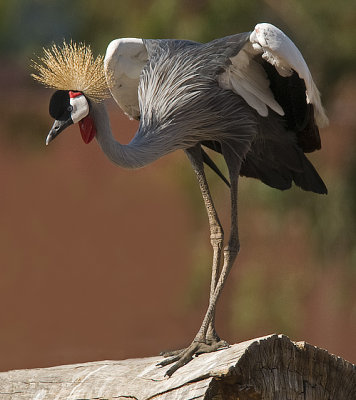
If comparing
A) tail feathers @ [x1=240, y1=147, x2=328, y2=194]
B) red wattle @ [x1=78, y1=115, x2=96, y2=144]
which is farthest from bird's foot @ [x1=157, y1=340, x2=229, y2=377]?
tail feathers @ [x1=240, y1=147, x2=328, y2=194]

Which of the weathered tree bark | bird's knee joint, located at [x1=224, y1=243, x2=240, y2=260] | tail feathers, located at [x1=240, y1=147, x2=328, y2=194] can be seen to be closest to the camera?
the weathered tree bark

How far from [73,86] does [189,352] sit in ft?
3.39

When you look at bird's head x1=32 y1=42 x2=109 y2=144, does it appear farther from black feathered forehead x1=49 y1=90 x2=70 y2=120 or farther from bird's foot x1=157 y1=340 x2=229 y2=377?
bird's foot x1=157 y1=340 x2=229 y2=377

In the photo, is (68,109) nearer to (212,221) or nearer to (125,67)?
(125,67)

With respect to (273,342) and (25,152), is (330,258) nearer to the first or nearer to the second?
(25,152)

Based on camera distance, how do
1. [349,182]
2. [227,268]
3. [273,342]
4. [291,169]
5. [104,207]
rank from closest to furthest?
[273,342] < [227,268] < [291,169] < [349,182] < [104,207]

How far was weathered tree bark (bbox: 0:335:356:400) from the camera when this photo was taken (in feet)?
9.11

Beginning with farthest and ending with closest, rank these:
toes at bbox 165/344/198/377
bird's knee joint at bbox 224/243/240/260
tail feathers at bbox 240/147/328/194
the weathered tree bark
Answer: tail feathers at bbox 240/147/328/194 → bird's knee joint at bbox 224/243/240/260 → toes at bbox 165/344/198/377 → the weathered tree bark

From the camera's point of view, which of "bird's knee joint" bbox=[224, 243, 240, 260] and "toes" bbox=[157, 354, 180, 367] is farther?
"bird's knee joint" bbox=[224, 243, 240, 260]

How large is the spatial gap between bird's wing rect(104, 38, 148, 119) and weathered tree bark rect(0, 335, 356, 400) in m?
1.19

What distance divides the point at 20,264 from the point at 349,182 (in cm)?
275

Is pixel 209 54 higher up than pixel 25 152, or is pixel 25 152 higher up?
pixel 25 152

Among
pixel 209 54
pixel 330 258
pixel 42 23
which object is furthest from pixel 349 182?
pixel 42 23

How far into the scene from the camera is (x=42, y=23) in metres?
10.6
